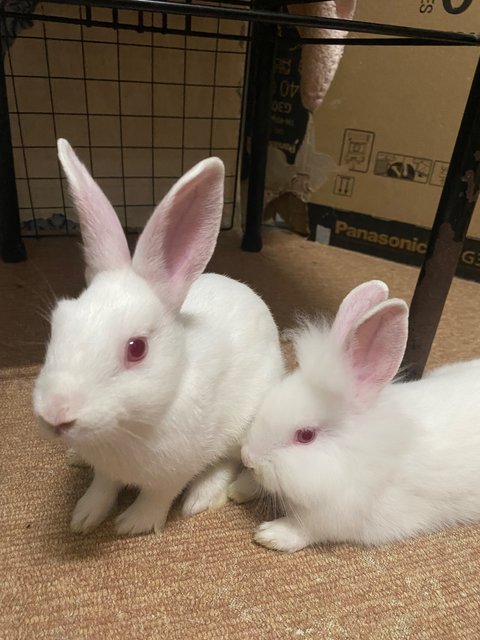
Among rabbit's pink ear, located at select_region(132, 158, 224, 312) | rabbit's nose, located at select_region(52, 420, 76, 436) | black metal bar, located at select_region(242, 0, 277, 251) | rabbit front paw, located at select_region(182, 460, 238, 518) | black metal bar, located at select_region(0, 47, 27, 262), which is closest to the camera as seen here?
rabbit's nose, located at select_region(52, 420, 76, 436)

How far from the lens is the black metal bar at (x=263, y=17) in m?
0.85

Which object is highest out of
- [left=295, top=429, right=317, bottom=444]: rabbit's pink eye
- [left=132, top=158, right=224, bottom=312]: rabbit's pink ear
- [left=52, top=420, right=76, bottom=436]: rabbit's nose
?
[left=132, top=158, right=224, bottom=312]: rabbit's pink ear

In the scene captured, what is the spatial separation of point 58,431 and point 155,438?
6.8 inches

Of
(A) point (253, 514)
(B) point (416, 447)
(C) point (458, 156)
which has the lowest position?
(A) point (253, 514)

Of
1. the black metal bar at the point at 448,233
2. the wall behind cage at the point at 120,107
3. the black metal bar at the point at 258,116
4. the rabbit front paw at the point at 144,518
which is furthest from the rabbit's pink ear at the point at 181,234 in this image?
the wall behind cage at the point at 120,107

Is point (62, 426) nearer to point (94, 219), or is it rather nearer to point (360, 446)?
point (94, 219)

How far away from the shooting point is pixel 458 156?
1097mm

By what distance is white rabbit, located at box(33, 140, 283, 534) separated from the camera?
720mm

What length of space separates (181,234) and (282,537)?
548 millimetres

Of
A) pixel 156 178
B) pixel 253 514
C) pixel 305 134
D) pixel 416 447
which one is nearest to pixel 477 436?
pixel 416 447

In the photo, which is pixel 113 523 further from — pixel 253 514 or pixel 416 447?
pixel 416 447

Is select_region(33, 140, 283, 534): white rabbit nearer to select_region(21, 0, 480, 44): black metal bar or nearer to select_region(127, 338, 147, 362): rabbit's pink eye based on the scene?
select_region(127, 338, 147, 362): rabbit's pink eye

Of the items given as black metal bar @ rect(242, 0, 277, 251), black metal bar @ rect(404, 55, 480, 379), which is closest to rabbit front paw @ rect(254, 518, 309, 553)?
black metal bar @ rect(404, 55, 480, 379)

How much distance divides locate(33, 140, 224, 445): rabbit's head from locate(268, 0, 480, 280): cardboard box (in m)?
1.47
